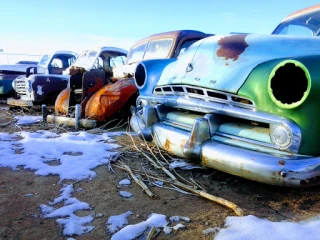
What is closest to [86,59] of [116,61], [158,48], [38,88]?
[116,61]

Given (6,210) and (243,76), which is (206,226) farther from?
(6,210)

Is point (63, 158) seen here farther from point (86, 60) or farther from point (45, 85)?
point (86, 60)

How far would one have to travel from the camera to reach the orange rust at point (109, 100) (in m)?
4.49

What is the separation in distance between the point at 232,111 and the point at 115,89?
2776 millimetres

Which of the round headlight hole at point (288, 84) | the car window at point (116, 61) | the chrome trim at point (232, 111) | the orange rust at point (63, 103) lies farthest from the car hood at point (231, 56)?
the car window at point (116, 61)

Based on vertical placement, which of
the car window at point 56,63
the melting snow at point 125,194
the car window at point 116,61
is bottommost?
the melting snow at point 125,194

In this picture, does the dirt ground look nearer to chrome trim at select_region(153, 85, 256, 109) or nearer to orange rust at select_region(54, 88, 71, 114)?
chrome trim at select_region(153, 85, 256, 109)

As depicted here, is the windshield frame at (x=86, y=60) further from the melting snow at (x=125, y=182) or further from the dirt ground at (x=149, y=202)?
the melting snow at (x=125, y=182)

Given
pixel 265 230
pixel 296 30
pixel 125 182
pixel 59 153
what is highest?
pixel 296 30

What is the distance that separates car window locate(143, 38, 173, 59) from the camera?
5098 millimetres

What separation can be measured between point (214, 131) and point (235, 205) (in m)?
0.62

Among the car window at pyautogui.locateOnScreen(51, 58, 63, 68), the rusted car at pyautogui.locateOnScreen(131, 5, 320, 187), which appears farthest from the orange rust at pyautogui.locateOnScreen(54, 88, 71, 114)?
the car window at pyautogui.locateOnScreen(51, 58, 63, 68)

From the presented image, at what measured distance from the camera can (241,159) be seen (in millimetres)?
1890

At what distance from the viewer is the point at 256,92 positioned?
196 cm
